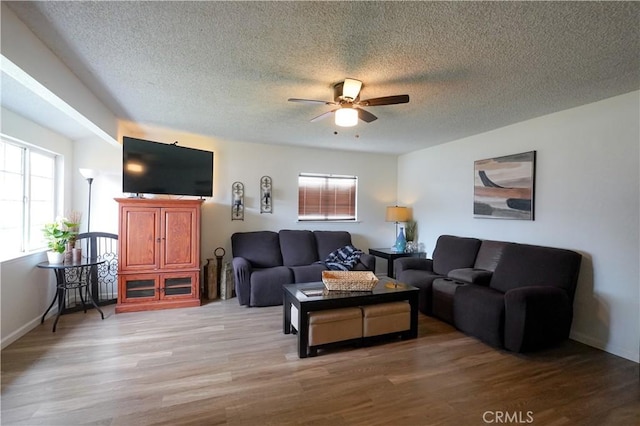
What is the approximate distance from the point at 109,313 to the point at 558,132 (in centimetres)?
558

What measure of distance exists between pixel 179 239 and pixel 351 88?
2.91 metres

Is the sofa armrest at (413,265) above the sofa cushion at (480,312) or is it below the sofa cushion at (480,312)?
above

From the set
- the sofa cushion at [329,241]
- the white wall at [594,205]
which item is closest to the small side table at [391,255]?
the sofa cushion at [329,241]

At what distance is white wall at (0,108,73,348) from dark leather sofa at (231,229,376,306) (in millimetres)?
2074

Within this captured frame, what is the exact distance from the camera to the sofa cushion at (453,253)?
395cm

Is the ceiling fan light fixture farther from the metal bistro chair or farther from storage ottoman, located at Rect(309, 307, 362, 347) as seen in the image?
the metal bistro chair

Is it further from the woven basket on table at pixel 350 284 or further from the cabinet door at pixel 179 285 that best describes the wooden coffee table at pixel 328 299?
the cabinet door at pixel 179 285

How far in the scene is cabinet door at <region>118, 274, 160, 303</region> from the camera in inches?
146

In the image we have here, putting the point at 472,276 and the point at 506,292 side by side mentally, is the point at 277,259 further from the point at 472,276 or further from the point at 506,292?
the point at 506,292

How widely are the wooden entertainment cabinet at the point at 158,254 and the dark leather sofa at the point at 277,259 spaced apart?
65cm

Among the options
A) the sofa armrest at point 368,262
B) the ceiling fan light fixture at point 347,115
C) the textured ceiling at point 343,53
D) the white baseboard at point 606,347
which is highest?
the textured ceiling at point 343,53

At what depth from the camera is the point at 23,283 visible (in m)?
2.99

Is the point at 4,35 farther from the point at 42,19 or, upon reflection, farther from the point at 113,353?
the point at 113,353

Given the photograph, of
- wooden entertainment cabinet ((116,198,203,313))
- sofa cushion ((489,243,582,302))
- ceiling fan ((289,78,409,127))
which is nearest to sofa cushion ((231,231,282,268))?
wooden entertainment cabinet ((116,198,203,313))
